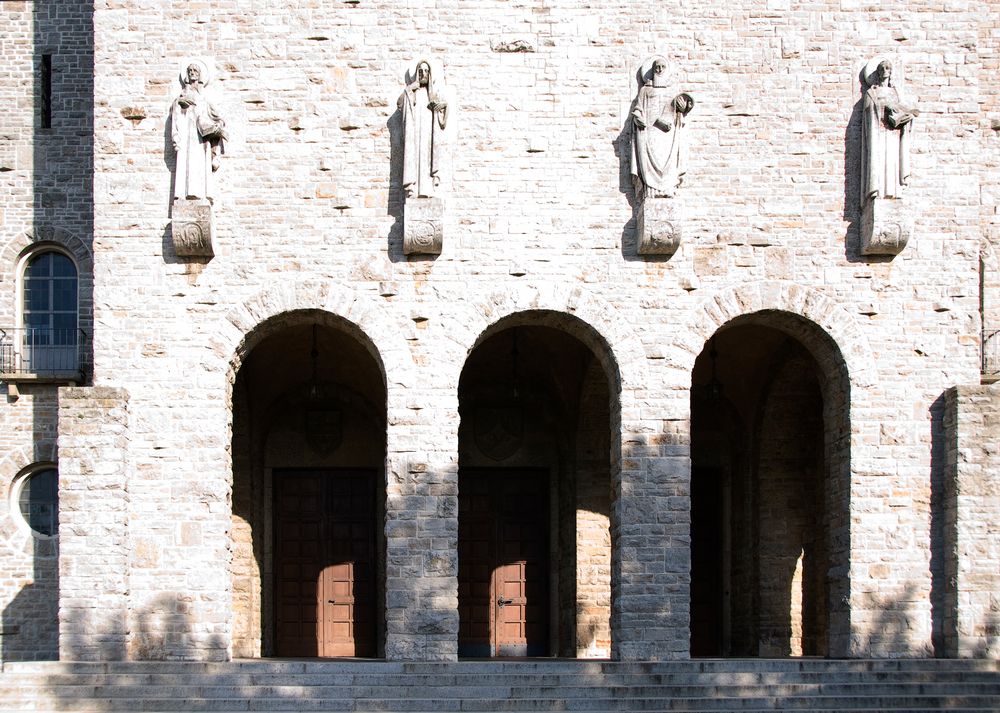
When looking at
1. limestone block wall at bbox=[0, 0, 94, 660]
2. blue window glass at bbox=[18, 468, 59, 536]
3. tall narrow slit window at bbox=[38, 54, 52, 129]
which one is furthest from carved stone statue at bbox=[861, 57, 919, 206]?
blue window glass at bbox=[18, 468, 59, 536]

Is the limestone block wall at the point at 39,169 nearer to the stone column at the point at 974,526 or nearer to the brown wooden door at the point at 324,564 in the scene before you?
the brown wooden door at the point at 324,564

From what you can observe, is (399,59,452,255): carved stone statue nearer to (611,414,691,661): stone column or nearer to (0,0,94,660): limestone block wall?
(611,414,691,661): stone column

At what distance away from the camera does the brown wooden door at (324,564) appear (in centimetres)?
1912

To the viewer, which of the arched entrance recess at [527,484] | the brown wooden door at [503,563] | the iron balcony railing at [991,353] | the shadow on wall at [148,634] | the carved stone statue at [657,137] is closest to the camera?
the shadow on wall at [148,634]

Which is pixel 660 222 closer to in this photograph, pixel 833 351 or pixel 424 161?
pixel 833 351

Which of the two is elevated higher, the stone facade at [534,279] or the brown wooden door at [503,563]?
the stone facade at [534,279]

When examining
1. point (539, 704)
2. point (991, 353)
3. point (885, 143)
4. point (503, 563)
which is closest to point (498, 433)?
point (503, 563)

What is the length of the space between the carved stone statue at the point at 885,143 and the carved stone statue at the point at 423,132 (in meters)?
4.62

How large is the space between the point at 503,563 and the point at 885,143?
7443mm

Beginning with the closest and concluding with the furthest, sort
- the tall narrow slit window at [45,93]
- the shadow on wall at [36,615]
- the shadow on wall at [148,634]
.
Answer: the shadow on wall at [148,634], the shadow on wall at [36,615], the tall narrow slit window at [45,93]

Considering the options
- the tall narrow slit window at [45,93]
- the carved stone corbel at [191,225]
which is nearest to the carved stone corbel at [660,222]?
the carved stone corbel at [191,225]

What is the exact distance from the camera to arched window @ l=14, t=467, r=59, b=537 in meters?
18.2

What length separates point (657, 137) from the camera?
51.7 ft

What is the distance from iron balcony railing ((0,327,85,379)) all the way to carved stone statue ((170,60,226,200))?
3.56 metres
